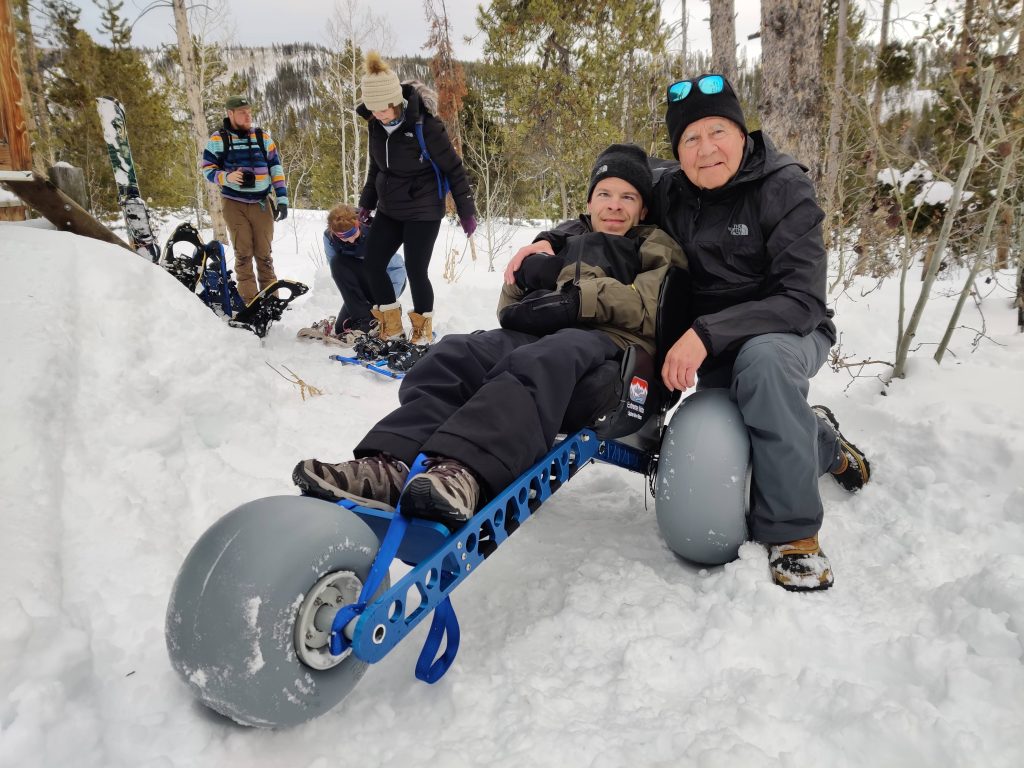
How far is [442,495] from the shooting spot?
1482 mm

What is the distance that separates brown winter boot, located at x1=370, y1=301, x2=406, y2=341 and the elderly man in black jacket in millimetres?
2925

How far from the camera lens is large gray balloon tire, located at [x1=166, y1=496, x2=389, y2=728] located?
1.28 meters

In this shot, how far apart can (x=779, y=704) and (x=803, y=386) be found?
1.02 meters

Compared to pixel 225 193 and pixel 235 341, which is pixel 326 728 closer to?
pixel 235 341

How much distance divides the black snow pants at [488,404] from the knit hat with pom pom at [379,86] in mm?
3099

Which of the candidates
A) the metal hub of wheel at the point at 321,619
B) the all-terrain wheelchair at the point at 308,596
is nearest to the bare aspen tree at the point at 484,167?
the all-terrain wheelchair at the point at 308,596

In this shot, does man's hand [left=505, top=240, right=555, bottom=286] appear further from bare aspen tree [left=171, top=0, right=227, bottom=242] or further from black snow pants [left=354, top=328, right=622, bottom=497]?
bare aspen tree [left=171, top=0, right=227, bottom=242]

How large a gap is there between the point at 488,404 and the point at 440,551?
429mm

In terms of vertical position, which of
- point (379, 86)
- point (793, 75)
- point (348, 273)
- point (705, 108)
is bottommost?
point (348, 273)

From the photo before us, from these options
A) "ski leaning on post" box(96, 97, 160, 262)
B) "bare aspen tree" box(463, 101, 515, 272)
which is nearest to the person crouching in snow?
"ski leaning on post" box(96, 97, 160, 262)

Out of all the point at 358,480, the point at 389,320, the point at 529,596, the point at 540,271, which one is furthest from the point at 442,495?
the point at 389,320

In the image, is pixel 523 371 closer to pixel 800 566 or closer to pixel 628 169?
pixel 800 566

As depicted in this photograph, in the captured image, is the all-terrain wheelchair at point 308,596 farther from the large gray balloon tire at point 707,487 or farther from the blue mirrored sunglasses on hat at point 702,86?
the blue mirrored sunglasses on hat at point 702,86

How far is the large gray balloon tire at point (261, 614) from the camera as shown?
4.19ft
